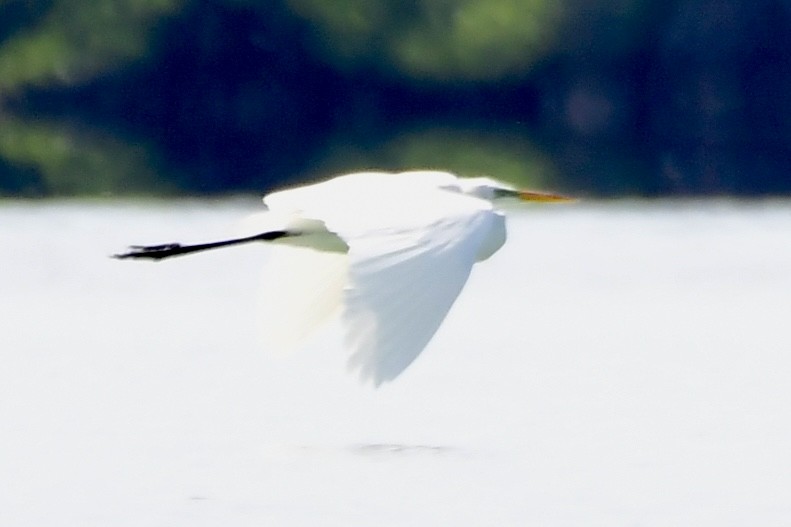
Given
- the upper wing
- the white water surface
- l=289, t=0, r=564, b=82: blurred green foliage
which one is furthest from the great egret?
l=289, t=0, r=564, b=82: blurred green foliage

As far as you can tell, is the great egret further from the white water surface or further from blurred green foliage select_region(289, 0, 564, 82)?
blurred green foliage select_region(289, 0, 564, 82)

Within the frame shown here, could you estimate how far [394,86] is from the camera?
70.6 feet

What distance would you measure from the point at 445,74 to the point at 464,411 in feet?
51.1

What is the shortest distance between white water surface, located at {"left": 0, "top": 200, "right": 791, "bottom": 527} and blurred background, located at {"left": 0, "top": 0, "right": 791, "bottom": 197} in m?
9.55

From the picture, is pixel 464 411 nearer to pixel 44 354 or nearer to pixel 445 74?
pixel 44 354

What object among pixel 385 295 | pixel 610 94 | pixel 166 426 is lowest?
pixel 166 426

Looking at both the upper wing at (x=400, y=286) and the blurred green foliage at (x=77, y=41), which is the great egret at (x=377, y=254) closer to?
the upper wing at (x=400, y=286)

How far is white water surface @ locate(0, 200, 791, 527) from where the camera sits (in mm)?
4809

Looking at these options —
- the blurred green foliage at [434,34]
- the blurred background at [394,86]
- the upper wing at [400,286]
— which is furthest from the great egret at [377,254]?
the blurred green foliage at [434,34]

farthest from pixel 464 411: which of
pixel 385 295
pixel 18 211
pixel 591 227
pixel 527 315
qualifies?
pixel 18 211

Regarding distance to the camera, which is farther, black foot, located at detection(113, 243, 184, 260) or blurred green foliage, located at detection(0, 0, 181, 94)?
blurred green foliage, located at detection(0, 0, 181, 94)

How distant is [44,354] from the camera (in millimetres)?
7508

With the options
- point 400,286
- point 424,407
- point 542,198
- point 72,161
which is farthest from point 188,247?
point 72,161

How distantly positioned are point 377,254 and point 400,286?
0.57ft
